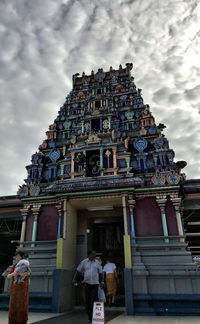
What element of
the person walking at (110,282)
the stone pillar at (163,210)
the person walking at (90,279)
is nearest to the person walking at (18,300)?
the person walking at (90,279)

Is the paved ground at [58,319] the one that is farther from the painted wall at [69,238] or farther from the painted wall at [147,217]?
the painted wall at [147,217]

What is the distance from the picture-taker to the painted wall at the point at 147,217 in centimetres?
1146

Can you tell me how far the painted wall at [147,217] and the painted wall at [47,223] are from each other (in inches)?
176

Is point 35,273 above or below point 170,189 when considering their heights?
below

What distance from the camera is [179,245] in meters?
10.6

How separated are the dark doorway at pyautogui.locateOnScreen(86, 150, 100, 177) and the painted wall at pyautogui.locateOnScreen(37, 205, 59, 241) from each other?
124 inches

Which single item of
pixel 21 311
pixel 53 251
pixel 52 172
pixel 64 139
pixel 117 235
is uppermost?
pixel 64 139

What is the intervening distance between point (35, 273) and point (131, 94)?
1461cm

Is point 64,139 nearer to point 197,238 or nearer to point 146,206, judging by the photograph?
point 146,206

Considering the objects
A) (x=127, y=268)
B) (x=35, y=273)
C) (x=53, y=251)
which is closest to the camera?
(x=127, y=268)

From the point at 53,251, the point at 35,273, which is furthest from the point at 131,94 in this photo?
the point at 35,273

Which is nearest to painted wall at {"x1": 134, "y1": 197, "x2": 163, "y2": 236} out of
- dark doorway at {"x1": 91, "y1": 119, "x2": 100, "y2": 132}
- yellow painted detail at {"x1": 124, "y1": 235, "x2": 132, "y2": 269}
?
yellow painted detail at {"x1": 124, "y1": 235, "x2": 132, "y2": 269}

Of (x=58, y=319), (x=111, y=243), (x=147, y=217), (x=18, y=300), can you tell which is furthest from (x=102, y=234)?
(x=18, y=300)

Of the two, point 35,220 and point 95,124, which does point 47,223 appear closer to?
point 35,220
